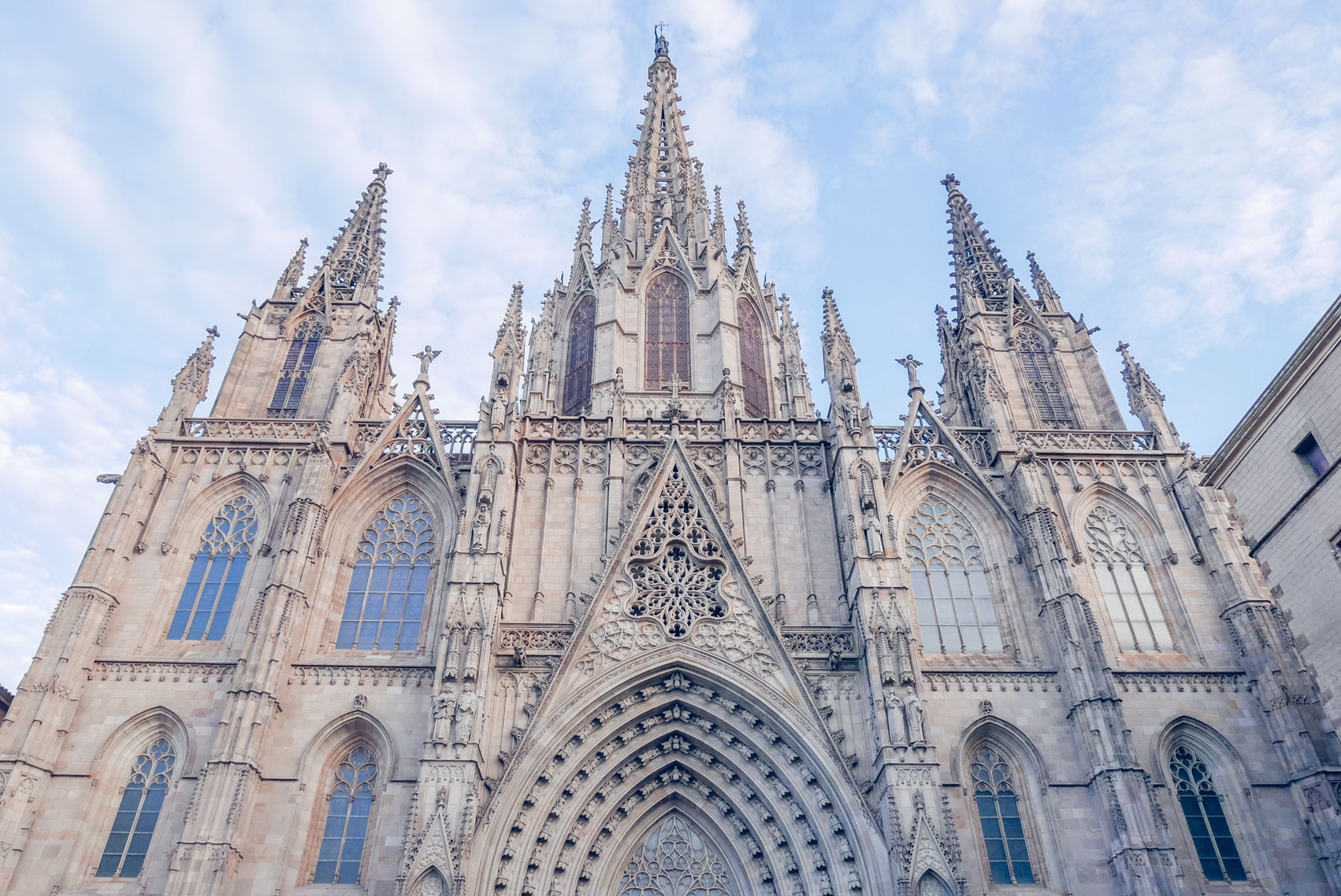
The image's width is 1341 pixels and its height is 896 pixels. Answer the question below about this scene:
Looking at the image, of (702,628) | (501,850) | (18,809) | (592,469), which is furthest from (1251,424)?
(18,809)

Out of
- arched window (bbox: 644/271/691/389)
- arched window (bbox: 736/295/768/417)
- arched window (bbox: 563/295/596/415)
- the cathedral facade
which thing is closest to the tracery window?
the cathedral facade

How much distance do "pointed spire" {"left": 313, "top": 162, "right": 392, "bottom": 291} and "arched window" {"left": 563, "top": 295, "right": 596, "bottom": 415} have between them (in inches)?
274

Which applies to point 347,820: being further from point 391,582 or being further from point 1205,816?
point 1205,816

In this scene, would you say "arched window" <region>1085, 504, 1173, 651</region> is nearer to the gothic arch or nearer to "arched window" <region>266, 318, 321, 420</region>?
the gothic arch

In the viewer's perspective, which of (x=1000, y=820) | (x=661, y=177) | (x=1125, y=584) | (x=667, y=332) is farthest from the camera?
(x=661, y=177)

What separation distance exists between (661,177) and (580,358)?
12.3m

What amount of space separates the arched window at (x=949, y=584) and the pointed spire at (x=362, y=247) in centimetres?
1975

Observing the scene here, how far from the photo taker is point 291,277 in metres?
31.7

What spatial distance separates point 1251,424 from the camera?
20.0 metres

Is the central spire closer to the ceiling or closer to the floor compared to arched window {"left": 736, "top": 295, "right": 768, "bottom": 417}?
closer to the ceiling

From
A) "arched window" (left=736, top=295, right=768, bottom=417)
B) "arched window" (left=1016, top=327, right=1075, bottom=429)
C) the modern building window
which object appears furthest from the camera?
"arched window" (left=736, top=295, right=768, bottom=417)

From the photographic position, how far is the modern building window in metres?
18.5

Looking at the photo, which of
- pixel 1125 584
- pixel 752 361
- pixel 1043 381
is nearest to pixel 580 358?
pixel 752 361

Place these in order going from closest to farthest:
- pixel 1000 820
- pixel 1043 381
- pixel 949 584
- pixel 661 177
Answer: pixel 1000 820 < pixel 949 584 < pixel 1043 381 < pixel 661 177
